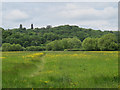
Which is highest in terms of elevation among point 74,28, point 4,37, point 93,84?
point 74,28

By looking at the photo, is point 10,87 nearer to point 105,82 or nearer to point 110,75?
point 105,82

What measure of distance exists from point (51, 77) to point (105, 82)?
13.5 ft

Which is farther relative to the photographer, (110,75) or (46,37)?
(46,37)

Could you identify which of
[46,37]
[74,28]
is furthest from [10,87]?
[74,28]

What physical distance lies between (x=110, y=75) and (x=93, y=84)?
2711mm

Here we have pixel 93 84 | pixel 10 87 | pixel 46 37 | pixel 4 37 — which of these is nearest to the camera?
pixel 10 87

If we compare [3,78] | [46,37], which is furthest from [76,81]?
[46,37]

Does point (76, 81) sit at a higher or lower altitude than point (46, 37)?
lower

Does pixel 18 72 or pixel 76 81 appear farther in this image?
pixel 18 72

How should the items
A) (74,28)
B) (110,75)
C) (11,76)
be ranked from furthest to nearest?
(74,28), (110,75), (11,76)

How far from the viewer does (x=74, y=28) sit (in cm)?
7381

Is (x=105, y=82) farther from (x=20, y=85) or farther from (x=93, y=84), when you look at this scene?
(x=20, y=85)

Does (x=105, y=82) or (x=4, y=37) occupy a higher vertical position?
(x=4, y=37)

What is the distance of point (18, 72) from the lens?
537 inches
